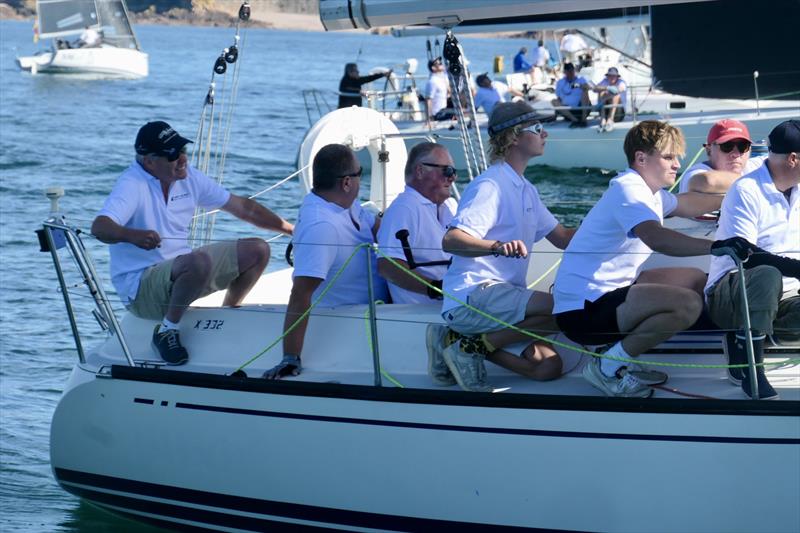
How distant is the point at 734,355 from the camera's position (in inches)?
181

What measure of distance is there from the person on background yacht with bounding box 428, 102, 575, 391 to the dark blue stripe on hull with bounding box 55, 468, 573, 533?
23.6 inches

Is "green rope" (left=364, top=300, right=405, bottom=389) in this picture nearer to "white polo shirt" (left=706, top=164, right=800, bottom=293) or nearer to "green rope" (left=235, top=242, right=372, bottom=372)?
"green rope" (left=235, top=242, right=372, bottom=372)

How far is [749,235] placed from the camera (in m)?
4.54

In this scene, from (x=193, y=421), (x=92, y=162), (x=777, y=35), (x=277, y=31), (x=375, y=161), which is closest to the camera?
(x=193, y=421)

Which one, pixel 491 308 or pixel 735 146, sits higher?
pixel 735 146

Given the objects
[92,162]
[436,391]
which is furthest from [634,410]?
[92,162]

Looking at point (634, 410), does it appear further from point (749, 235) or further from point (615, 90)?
point (615, 90)

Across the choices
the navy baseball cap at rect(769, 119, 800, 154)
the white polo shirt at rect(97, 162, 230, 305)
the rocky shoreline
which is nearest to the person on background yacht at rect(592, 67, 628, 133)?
the white polo shirt at rect(97, 162, 230, 305)

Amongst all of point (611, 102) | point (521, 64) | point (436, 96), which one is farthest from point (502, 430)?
point (521, 64)

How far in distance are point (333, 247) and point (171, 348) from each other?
0.88 metres

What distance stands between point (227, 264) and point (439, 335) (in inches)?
46.0

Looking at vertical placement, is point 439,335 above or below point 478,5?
below

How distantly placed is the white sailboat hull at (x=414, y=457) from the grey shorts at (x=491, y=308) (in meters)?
0.27

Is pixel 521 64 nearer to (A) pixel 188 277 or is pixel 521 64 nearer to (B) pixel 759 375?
(A) pixel 188 277
